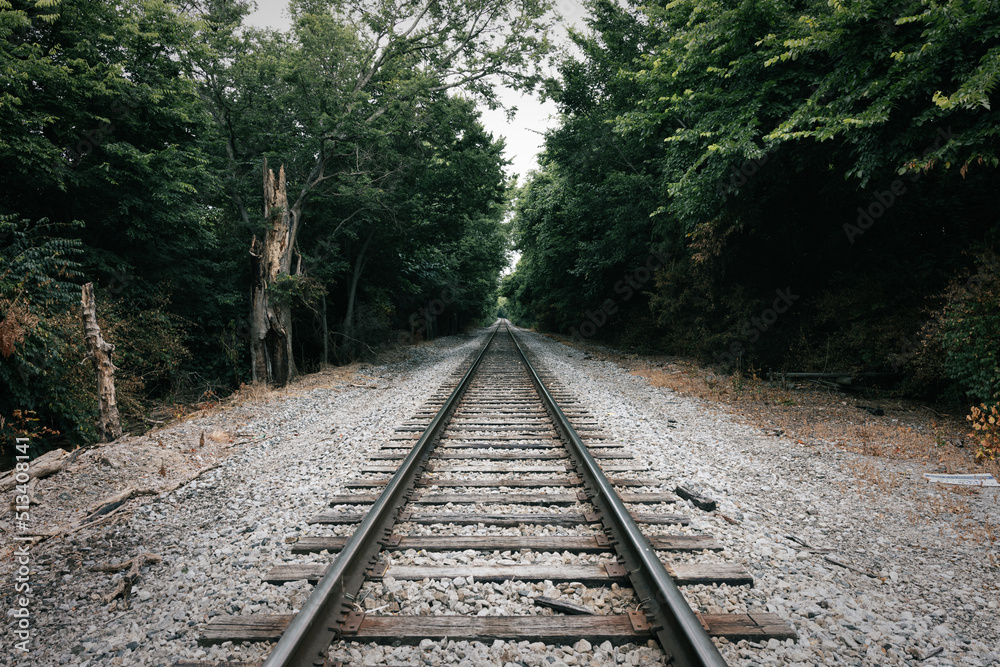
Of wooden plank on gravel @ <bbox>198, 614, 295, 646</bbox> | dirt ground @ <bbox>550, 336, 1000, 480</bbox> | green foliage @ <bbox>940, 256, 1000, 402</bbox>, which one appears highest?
green foliage @ <bbox>940, 256, 1000, 402</bbox>

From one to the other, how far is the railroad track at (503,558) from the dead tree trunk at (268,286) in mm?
7097

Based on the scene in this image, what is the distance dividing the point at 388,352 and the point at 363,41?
433 inches

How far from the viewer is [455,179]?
14.3 m

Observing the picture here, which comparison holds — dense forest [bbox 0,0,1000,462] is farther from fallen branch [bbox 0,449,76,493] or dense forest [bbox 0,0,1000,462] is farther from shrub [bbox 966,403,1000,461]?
fallen branch [bbox 0,449,76,493]

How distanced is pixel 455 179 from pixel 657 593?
13.7m

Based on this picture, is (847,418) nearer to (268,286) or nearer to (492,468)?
(492,468)

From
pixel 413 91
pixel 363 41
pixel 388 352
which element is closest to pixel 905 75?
pixel 413 91

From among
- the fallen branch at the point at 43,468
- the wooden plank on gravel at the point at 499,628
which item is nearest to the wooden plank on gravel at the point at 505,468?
the wooden plank on gravel at the point at 499,628

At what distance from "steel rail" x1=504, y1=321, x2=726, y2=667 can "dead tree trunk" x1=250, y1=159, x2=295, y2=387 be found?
9.50 meters

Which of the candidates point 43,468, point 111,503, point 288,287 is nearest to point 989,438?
point 111,503

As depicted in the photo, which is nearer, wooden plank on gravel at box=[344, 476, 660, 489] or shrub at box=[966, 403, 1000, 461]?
wooden plank on gravel at box=[344, 476, 660, 489]

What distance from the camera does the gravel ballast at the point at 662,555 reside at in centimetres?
221

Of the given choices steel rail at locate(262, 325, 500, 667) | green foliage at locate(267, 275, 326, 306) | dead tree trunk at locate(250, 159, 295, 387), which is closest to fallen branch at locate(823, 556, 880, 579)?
steel rail at locate(262, 325, 500, 667)

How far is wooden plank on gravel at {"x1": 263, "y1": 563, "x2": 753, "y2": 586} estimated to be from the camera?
2730 mm
